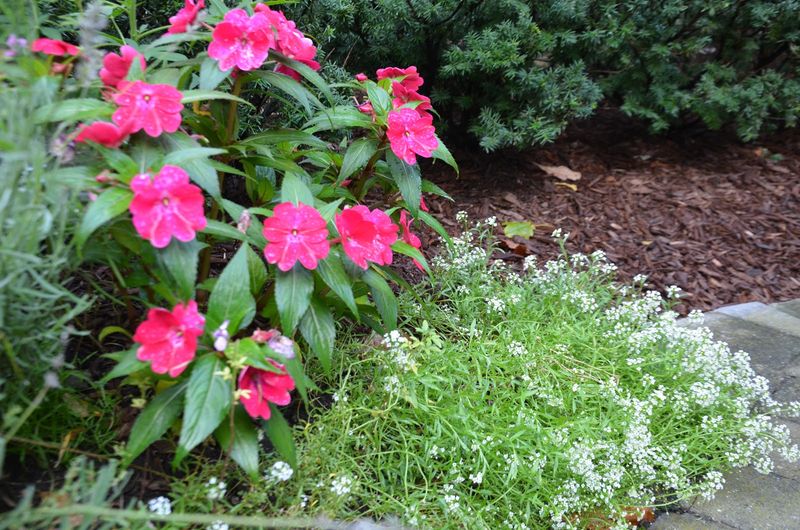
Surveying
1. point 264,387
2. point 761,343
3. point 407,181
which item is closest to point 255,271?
point 264,387

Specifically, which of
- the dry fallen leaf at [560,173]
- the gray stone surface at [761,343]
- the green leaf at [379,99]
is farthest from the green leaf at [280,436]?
the dry fallen leaf at [560,173]

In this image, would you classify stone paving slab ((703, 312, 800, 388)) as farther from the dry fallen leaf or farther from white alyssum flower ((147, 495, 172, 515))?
white alyssum flower ((147, 495, 172, 515))

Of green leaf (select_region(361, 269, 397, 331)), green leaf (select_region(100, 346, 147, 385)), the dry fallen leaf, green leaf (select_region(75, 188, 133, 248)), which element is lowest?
the dry fallen leaf

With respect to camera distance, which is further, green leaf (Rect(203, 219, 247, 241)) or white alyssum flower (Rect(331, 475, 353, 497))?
white alyssum flower (Rect(331, 475, 353, 497))

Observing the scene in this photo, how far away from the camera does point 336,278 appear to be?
1979 millimetres

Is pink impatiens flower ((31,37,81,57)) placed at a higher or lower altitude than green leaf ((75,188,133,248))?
higher

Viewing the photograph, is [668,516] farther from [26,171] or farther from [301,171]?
[26,171]

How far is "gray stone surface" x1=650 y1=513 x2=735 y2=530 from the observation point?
7.41ft

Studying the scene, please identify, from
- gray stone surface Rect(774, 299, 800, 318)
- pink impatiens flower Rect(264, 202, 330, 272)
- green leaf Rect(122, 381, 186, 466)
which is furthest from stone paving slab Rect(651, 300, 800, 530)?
green leaf Rect(122, 381, 186, 466)

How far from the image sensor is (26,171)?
1544mm

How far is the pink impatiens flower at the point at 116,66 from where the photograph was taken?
75.0 inches

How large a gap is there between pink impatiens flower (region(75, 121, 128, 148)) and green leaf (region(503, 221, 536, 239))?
8.22 ft

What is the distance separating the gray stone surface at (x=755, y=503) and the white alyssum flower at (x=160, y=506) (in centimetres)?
172

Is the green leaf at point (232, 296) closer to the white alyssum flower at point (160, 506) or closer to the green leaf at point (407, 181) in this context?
the white alyssum flower at point (160, 506)
